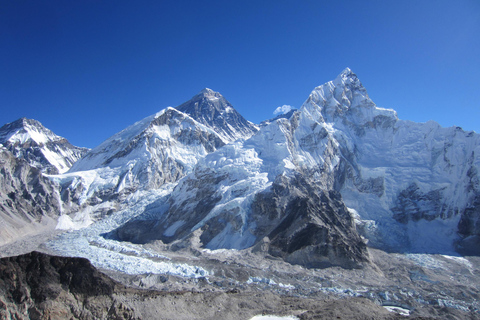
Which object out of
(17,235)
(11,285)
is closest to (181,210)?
(17,235)

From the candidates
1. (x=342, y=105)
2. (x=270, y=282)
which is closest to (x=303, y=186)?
(x=270, y=282)

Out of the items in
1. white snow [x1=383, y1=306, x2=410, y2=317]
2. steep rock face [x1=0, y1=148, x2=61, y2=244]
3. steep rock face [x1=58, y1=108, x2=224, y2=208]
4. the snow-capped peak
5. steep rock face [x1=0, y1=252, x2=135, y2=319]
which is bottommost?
steep rock face [x1=0, y1=252, x2=135, y2=319]

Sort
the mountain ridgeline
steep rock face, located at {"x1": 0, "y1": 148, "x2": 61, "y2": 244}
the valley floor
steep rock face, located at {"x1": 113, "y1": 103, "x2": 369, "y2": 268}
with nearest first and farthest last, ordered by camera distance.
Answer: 1. the valley floor
2. steep rock face, located at {"x1": 113, "y1": 103, "x2": 369, "y2": 268}
3. the mountain ridgeline
4. steep rock face, located at {"x1": 0, "y1": 148, "x2": 61, "y2": 244}

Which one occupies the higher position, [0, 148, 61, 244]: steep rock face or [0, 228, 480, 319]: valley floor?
[0, 148, 61, 244]: steep rock face

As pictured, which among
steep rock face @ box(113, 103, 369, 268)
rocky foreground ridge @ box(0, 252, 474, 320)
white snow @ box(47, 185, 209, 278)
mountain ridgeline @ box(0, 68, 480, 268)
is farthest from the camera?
mountain ridgeline @ box(0, 68, 480, 268)

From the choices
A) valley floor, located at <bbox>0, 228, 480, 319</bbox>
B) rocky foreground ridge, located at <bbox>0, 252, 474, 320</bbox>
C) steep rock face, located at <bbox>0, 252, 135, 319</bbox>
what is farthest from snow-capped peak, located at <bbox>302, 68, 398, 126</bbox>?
steep rock face, located at <bbox>0, 252, 135, 319</bbox>

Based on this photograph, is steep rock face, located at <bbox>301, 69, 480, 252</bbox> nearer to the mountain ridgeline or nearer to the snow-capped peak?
the snow-capped peak

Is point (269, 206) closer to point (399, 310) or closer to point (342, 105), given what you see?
point (399, 310)

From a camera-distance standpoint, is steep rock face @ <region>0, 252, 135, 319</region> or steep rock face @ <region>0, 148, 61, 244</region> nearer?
steep rock face @ <region>0, 252, 135, 319</region>
